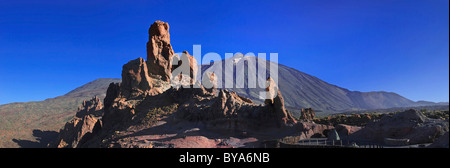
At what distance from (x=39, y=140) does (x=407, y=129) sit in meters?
71.6

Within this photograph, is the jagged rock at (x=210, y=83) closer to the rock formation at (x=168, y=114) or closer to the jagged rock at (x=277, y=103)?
the rock formation at (x=168, y=114)

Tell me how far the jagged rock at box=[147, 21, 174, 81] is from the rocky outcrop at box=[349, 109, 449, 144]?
105 feet

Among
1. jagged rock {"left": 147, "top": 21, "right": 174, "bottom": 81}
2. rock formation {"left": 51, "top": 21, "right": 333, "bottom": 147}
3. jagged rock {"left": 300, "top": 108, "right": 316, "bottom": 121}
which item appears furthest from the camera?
jagged rock {"left": 147, "top": 21, "right": 174, "bottom": 81}

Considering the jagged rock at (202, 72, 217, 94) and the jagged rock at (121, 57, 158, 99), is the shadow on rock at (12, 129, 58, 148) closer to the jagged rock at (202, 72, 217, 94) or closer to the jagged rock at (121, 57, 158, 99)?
the jagged rock at (121, 57, 158, 99)

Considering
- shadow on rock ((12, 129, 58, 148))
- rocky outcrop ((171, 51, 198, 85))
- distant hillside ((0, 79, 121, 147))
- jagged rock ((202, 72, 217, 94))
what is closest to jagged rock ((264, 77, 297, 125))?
jagged rock ((202, 72, 217, 94))

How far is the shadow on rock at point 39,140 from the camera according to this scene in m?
57.4

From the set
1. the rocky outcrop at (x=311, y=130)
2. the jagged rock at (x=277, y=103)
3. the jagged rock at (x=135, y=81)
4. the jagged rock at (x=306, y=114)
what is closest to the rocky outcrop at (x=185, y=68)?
the jagged rock at (x=135, y=81)

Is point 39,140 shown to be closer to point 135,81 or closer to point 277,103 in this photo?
point 135,81

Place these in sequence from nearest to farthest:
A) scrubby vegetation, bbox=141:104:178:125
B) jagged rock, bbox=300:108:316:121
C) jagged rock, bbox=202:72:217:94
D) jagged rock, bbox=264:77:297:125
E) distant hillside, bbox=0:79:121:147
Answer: jagged rock, bbox=264:77:297:125 → scrubby vegetation, bbox=141:104:178:125 → jagged rock, bbox=300:108:316:121 → jagged rock, bbox=202:72:217:94 → distant hillside, bbox=0:79:121:147

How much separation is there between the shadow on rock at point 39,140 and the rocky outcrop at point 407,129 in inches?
2405

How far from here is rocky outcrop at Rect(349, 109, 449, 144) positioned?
17.3 metres

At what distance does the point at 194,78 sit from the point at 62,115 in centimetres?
6634

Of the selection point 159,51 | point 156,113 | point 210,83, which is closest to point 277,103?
point 210,83
